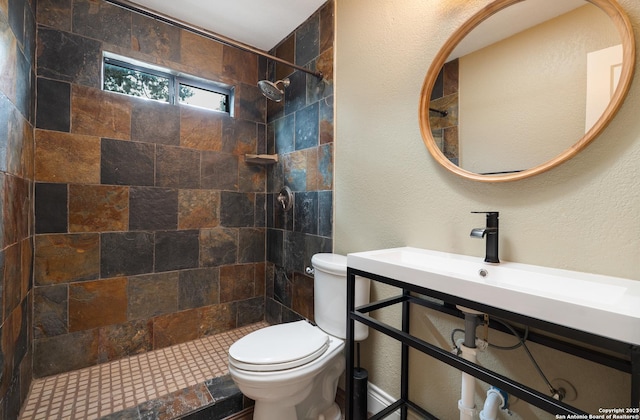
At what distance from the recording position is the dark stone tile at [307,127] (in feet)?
6.52

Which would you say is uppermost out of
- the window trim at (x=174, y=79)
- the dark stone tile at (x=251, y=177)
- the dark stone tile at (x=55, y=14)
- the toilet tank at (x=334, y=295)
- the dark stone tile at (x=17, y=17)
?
the dark stone tile at (x=55, y=14)

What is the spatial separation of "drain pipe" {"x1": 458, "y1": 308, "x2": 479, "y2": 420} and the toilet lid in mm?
640

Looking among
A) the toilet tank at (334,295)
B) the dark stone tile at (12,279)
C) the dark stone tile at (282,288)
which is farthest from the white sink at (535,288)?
the dark stone tile at (12,279)

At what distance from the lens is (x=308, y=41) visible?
2066 millimetres

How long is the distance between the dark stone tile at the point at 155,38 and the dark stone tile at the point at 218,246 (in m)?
1.36

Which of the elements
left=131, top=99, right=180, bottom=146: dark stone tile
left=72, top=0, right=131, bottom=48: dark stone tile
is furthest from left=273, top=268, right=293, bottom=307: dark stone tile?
left=72, top=0, right=131, bottom=48: dark stone tile

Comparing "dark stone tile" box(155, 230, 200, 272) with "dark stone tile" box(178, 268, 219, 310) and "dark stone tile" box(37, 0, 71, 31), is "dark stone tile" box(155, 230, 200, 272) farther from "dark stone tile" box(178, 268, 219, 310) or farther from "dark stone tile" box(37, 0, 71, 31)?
"dark stone tile" box(37, 0, 71, 31)

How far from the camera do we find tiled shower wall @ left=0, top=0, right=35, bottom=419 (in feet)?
3.92

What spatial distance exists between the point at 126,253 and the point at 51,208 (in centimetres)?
50

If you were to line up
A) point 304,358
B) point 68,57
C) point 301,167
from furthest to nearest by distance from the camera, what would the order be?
point 301,167
point 68,57
point 304,358

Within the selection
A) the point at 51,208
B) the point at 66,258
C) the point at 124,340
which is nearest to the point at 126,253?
the point at 66,258

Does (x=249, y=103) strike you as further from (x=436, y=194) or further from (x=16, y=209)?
(x=436, y=194)

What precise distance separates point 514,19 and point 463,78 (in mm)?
246

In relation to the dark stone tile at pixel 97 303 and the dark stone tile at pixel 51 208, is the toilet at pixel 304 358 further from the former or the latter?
the dark stone tile at pixel 51 208
